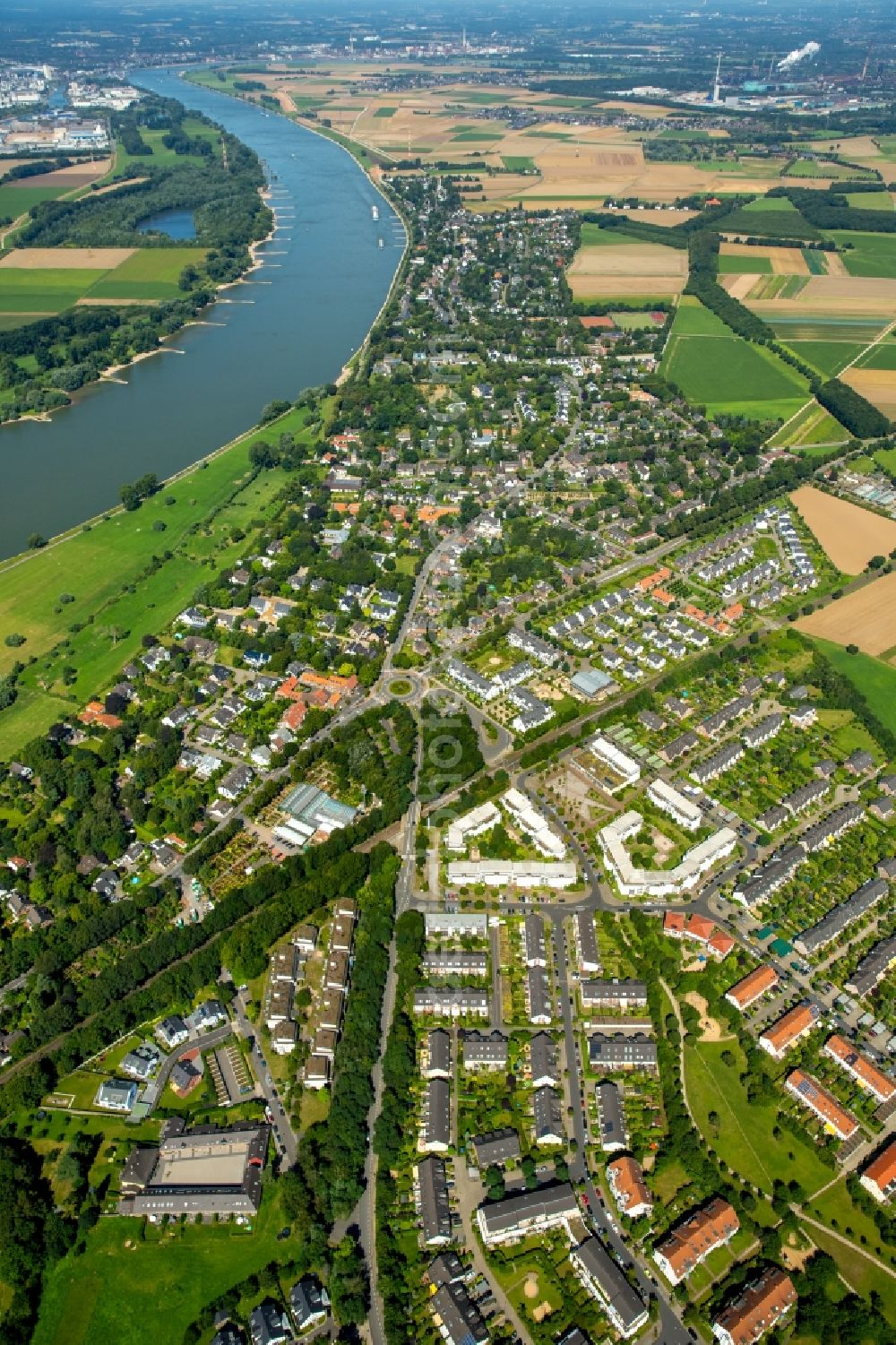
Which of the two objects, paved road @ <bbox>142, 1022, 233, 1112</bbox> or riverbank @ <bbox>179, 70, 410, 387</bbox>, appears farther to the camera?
riverbank @ <bbox>179, 70, 410, 387</bbox>

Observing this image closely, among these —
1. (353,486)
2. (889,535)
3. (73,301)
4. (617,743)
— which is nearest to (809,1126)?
(617,743)

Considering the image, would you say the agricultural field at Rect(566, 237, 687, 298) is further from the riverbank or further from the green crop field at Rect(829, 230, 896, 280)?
the riverbank

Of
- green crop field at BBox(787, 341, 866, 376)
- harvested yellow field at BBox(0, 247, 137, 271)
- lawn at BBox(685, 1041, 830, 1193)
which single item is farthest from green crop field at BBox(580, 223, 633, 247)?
lawn at BBox(685, 1041, 830, 1193)

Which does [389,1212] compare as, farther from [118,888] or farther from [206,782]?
[206,782]

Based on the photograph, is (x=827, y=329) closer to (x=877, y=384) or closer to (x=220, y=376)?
(x=877, y=384)

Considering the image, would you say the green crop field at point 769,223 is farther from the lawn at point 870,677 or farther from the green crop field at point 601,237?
the lawn at point 870,677

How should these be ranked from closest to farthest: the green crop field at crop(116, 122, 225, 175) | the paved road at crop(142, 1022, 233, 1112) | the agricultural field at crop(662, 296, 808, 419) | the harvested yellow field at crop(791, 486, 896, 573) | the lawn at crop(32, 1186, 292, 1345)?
1. the lawn at crop(32, 1186, 292, 1345)
2. the paved road at crop(142, 1022, 233, 1112)
3. the harvested yellow field at crop(791, 486, 896, 573)
4. the agricultural field at crop(662, 296, 808, 419)
5. the green crop field at crop(116, 122, 225, 175)

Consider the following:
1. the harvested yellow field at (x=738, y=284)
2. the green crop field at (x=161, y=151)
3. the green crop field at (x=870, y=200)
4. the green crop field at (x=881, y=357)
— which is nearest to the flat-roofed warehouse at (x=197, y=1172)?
the green crop field at (x=881, y=357)
